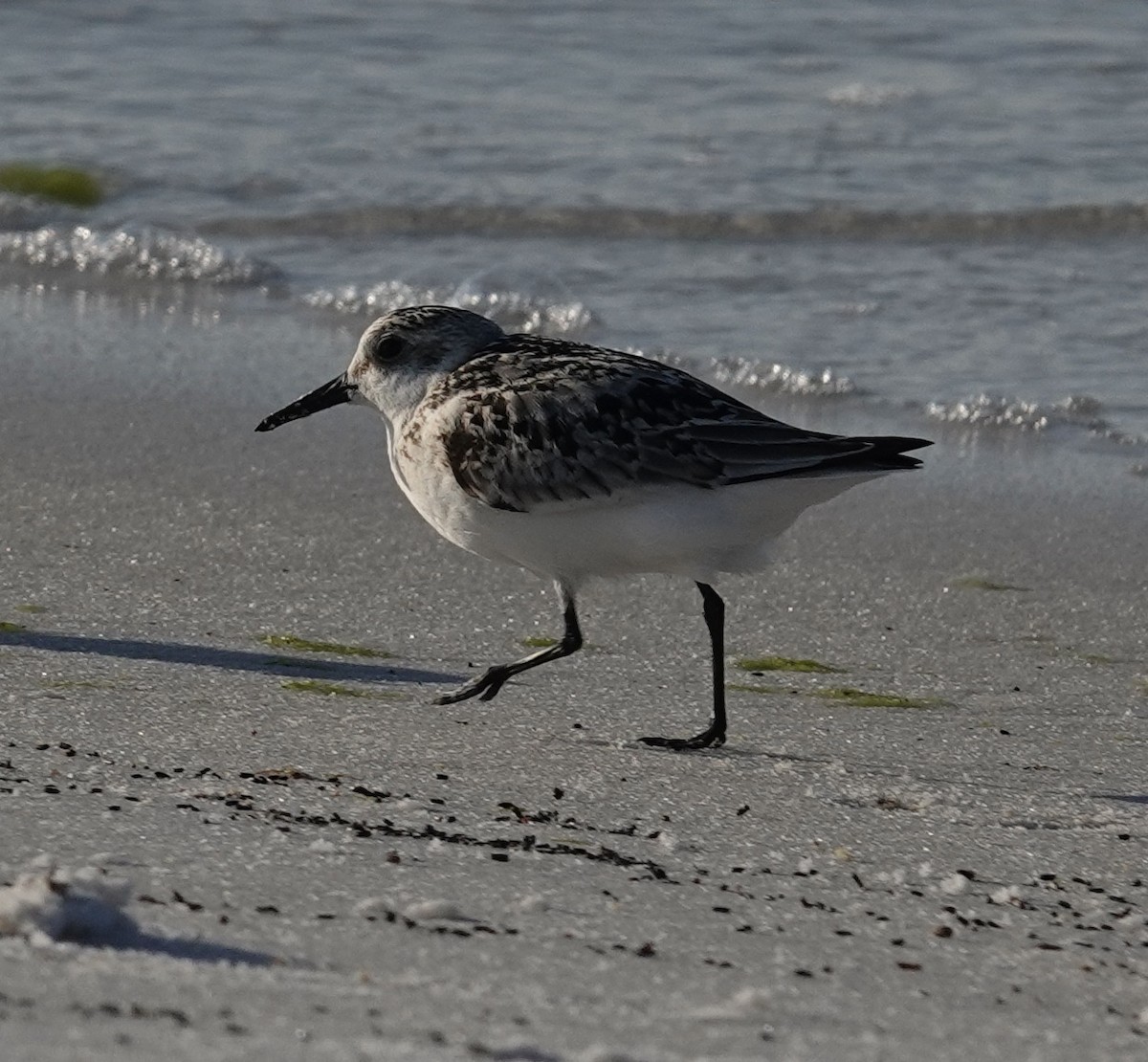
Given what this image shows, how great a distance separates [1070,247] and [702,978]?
6914 millimetres

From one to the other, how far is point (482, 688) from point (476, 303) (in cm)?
422

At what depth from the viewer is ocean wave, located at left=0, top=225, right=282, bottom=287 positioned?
914cm

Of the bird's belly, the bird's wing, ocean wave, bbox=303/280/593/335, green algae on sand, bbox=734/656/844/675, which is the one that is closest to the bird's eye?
the bird's wing

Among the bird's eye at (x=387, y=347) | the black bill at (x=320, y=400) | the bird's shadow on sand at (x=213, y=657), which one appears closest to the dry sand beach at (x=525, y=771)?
the bird's shadow on sand at (x=213, y=657)

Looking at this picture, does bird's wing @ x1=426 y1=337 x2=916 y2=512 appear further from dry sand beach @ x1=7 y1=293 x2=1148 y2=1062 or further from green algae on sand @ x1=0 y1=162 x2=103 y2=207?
green algae on sand @ x1=0 y1=162 x2=103 y2=207

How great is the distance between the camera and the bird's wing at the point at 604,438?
15.3 feet

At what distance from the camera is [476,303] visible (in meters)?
8.86

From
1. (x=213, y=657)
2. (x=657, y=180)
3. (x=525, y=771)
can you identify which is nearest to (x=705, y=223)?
(x=657, y=180)

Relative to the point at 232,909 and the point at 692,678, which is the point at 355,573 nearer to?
the point at 692,678

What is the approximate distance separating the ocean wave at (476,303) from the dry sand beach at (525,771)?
45.9 inches

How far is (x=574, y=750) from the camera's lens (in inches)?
179

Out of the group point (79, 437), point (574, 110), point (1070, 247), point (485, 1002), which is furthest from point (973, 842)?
point (574, 110)

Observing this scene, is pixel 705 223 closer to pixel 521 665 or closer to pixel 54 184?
pixel 54 184

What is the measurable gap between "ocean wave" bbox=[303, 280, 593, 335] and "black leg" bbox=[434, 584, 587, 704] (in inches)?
140
